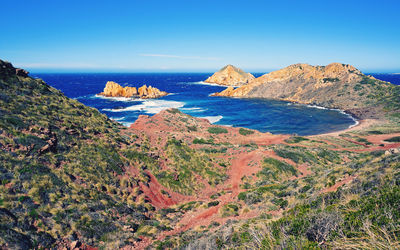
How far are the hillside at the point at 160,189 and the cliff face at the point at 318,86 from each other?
82.2m

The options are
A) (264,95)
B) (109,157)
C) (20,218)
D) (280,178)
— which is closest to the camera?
(20,218)

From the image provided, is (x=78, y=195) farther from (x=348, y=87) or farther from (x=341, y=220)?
(x=348, y=87)

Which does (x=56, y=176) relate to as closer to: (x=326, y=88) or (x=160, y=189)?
(x=160, y=189)

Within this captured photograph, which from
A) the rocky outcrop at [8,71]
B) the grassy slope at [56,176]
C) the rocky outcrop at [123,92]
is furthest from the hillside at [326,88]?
the rocky outcrop at [8,71]

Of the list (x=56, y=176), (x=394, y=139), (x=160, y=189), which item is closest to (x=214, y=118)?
(x=394, y=139)

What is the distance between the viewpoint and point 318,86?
123m

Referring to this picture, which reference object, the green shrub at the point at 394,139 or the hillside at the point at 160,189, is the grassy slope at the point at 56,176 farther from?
the green shrub at the point at 394,139

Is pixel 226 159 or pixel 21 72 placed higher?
pixel 21 72

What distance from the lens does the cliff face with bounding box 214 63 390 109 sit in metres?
105

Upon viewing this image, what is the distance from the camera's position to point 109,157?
24234 millimetres

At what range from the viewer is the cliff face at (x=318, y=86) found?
105438mm

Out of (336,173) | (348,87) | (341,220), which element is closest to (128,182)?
(341,220)

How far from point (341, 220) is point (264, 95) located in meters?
138

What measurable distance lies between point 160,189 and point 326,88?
124m
